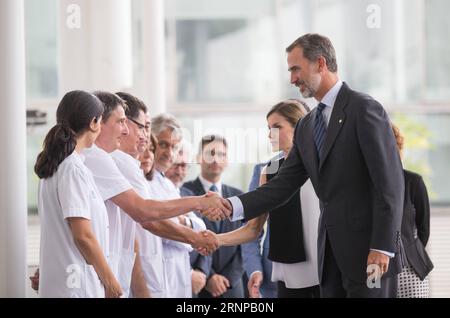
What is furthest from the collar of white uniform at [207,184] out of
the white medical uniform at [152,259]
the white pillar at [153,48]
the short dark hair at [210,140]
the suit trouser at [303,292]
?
the white pillar at [153,48]

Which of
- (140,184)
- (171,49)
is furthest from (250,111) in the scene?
(140,184)

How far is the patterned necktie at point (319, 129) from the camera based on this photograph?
456 centimetres

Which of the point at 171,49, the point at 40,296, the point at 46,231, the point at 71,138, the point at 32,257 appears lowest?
the point at 32,257

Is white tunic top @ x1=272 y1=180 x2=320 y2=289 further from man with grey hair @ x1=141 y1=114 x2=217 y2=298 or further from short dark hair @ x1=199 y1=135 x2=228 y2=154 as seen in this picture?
short dark hair @ x1=199 y1=135 x2=228 y2=154

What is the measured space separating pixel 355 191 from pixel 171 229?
5.02 ft

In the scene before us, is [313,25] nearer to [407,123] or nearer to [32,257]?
[407,123]

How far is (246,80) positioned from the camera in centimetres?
1323

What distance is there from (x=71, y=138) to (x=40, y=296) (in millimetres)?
681

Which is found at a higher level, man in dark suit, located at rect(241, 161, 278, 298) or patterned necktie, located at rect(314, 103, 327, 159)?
patterned necktie, located at rect(314, 103, 327, 159)

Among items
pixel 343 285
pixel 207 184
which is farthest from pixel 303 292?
pixel 207 184

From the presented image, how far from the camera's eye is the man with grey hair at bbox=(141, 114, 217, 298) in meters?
5.62

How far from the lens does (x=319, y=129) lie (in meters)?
4.59

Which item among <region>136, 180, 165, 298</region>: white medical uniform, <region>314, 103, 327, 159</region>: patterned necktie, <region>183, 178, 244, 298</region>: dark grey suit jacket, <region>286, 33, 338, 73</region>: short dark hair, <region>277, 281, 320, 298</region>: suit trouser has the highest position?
<region>286, 33, 338, 73</region>: short dark hair

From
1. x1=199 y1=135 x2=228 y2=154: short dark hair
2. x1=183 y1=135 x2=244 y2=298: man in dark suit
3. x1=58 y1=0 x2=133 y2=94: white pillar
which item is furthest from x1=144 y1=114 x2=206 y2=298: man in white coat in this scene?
x1=58 y1=0 x2=133 y2=94: white pillar
